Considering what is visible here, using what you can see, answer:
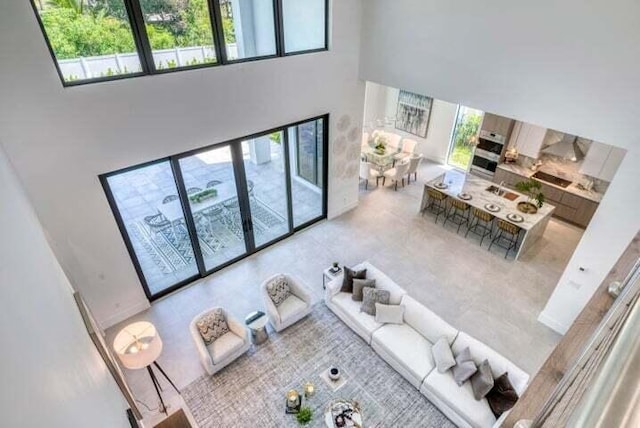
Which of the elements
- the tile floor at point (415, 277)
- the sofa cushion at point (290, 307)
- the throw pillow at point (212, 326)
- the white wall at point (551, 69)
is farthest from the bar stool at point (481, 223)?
the throw pillow at point (212, 326)

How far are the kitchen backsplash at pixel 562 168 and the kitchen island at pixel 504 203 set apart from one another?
4.84 ft

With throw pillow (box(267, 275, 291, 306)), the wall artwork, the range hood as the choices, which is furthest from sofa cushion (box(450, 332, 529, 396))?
the wall artwork

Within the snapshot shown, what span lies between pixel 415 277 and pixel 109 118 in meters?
5.99

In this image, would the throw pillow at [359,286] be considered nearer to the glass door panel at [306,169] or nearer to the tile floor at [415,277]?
the tile floor at [415,277]

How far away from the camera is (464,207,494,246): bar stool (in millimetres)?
8091

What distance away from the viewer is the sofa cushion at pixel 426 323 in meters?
5.53

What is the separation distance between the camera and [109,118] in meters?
5.04

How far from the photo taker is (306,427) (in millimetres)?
5039

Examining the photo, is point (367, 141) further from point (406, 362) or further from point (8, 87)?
point (8, 87)

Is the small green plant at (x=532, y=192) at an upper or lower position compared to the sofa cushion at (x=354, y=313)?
upper

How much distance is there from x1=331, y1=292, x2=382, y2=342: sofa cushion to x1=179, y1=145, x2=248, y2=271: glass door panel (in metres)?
2.48

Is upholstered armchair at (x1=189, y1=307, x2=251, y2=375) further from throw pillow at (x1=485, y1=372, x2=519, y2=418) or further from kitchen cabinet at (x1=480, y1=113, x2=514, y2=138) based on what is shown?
kitchen cabinet at (x1=480, y1=113, x2=514, y2=138)

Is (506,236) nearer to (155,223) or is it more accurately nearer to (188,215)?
(188,215)

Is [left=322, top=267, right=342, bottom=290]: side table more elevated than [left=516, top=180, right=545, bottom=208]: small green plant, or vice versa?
[left=516, top=180, right=545, bottom=208]: small green plant
